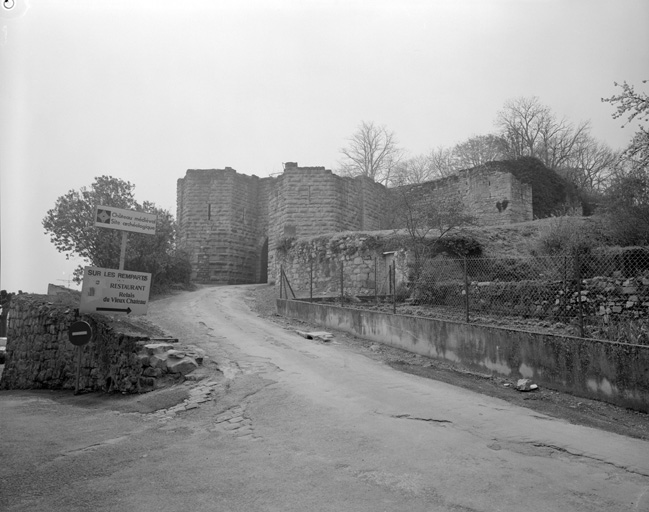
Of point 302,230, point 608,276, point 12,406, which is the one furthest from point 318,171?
point 12,406

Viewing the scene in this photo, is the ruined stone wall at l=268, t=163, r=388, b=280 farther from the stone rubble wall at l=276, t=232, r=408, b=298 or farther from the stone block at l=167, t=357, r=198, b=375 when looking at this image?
the stone block at l=167, t=357, r=198, b=375

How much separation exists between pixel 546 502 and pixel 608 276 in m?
8.38

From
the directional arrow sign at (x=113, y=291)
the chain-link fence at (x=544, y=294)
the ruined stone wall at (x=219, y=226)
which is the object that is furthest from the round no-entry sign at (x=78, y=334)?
the ruined stone wall at (x=219, y=226)

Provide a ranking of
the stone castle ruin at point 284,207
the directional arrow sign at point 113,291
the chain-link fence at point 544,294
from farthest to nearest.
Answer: the stone castle ruin at point 284,207 < the directional arrow sign at point 113,291 < the chain-link fence at point 544,294

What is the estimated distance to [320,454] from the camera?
4.12m

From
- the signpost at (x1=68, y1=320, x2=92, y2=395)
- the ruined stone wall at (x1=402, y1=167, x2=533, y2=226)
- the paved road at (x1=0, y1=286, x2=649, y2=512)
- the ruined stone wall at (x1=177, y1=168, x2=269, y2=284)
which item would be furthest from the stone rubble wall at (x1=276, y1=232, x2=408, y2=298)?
the ruined stone wall at (x1=177, y1=168, x2=269, y2=284)

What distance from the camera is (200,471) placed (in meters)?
3.85

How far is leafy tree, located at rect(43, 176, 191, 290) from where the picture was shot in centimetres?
1895

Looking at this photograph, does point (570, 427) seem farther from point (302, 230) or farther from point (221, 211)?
point (221, 211)

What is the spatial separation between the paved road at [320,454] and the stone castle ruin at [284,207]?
16.0 meters

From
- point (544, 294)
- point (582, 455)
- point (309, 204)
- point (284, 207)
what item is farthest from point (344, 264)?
point (582, 455)

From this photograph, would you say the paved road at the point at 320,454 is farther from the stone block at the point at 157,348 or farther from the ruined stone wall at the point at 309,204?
the ruined stone wall at the point at 309,204

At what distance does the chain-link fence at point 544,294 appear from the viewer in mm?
8242

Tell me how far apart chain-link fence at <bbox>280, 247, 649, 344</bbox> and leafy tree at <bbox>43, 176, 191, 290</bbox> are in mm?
11593
